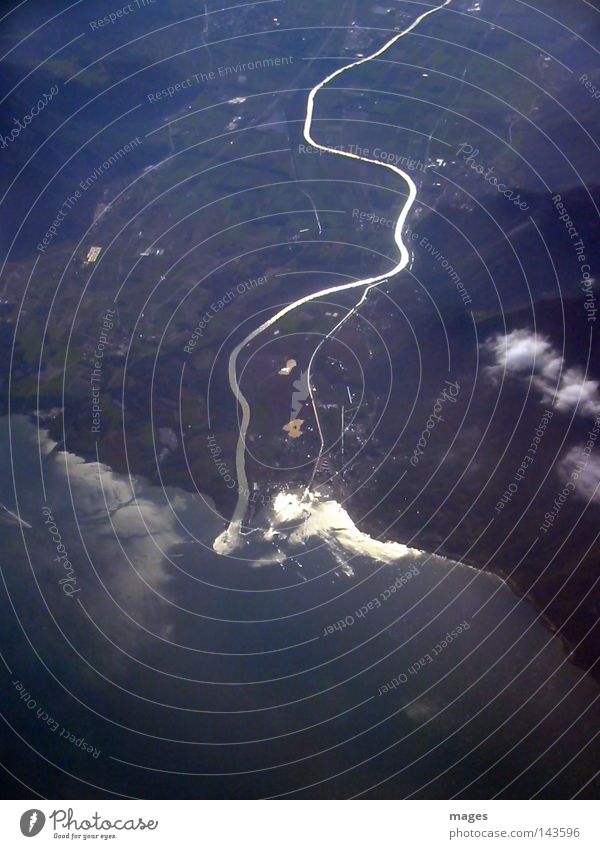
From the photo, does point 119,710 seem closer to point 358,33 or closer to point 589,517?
point 589,517

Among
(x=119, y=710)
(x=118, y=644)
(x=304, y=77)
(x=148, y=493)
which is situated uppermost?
(x=304, y=77)

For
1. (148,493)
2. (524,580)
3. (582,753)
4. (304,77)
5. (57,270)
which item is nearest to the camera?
(582,753)

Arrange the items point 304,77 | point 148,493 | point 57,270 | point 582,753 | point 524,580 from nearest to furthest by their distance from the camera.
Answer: point 582,753 → point 524,580 → point 148,493 → point 57,270 → point 304,77

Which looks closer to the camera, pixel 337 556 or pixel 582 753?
pixel 582 753

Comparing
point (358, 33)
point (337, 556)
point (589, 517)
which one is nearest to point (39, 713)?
point (337, 556)

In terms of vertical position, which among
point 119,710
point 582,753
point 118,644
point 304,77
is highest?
point 304,77

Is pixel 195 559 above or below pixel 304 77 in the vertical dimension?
below

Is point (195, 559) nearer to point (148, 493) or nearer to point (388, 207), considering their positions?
point (148, 493)

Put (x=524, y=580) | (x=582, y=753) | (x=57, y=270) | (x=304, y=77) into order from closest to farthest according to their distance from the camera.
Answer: (x=582, y=753)
(x=524, y=580)
(x=57, y=270)
(x=304, y=77)

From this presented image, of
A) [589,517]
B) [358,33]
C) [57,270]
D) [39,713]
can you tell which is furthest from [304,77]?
[39,713]
